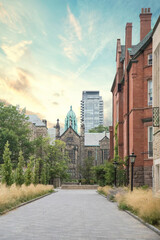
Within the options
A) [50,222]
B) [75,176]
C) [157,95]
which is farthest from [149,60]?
[75,176]

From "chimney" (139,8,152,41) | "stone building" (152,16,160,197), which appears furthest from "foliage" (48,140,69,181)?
"stone building" (152,16,160,197)

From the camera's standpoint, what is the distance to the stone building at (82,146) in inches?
3391

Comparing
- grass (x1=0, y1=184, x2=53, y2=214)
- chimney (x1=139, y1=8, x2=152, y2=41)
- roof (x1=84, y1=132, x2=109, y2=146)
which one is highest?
chimney (x1=139, y1=8, x2=152, y2=41)

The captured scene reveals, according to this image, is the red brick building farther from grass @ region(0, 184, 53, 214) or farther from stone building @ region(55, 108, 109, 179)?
stone building @ region(55, 108, 109, 179)

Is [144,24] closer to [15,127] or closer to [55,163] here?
[15,127]

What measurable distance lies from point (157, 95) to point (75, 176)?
228 ft

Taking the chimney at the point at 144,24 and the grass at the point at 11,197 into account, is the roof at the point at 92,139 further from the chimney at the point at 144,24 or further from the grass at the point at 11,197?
the grass at the point at 11,197

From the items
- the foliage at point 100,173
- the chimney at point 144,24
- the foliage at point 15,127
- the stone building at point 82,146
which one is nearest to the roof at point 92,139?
the stone building at point 82,146

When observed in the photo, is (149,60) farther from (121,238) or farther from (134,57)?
(121,238)

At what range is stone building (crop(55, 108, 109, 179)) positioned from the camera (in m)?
86.1


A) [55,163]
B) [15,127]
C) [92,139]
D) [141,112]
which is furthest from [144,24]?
[92,139]

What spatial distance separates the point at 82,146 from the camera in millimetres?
87812

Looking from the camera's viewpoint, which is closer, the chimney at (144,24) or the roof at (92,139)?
the chimney at (144,24)

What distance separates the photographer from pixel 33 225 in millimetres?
11328
